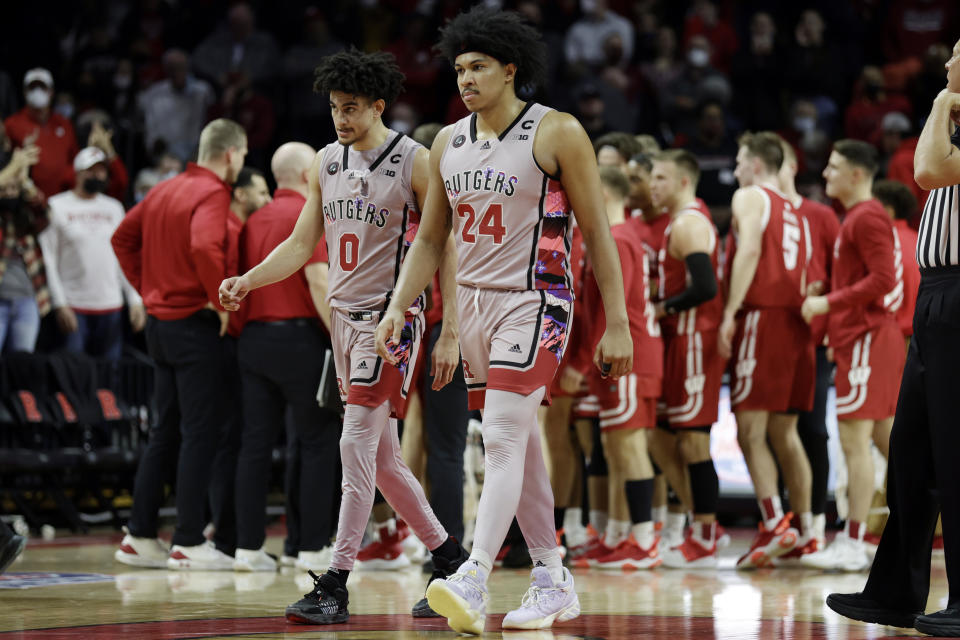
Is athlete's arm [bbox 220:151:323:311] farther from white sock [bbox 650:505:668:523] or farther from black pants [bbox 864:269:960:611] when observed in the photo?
white sock [bbox 650:505:668:523]

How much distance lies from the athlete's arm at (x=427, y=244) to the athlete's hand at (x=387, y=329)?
0.5 inches

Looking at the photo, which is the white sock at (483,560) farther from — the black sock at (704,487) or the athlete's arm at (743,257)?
the athlete's arm at (743,257)

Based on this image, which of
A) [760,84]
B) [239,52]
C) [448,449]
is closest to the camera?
[448,449]

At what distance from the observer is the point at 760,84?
14320 mm

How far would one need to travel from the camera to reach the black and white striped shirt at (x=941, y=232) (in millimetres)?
4668

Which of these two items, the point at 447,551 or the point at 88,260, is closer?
the point at 447,551

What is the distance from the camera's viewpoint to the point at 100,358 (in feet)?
35.6

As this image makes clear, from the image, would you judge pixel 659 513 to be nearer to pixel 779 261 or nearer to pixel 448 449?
pixel 779 261

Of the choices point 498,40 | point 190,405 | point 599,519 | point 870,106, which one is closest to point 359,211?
point 498,40

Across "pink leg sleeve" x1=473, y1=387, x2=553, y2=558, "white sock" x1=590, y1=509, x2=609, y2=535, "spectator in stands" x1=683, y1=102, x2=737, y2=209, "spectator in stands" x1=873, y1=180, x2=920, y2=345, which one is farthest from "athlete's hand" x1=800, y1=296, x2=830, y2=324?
"spectator in stands" x1=683, y1=102, x2=737, y2=209

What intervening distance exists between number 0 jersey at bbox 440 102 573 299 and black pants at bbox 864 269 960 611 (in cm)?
133

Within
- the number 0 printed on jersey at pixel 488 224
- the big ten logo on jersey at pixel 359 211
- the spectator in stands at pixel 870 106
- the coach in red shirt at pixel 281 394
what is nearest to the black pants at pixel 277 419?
the coach in red shirt at pixel 281 394

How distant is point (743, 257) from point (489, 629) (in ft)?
12.1

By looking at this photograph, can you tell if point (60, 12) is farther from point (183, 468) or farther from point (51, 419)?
point (183, 468)
